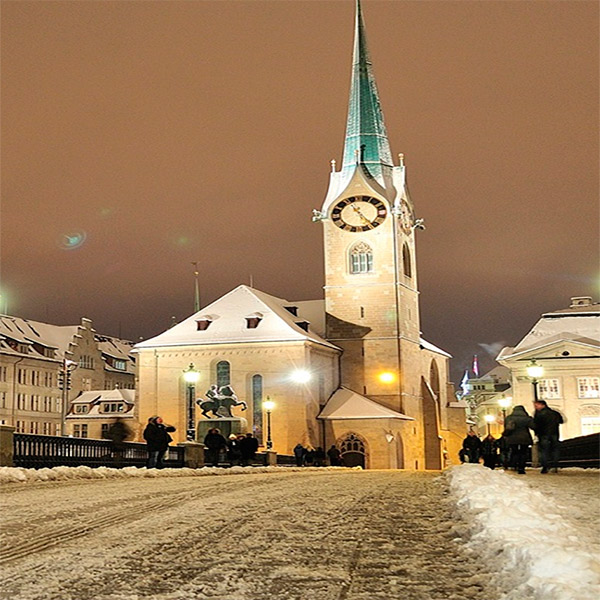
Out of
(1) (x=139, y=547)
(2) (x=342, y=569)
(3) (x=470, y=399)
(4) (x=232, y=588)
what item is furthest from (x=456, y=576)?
(3) (x=470, y=399)

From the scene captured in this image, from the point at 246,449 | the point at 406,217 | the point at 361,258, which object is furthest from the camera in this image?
the point at 406,217

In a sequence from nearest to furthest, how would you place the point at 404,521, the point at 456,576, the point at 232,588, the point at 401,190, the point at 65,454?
1. the point at 232,588
2. the point at 456,576
3. the point at 404,521
4. the point at 65,454
5. the point at 401,190

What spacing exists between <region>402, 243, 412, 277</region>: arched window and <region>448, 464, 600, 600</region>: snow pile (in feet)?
226

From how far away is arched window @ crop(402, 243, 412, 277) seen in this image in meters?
80.4

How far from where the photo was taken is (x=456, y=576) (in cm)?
707

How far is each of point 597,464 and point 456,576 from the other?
22.5m

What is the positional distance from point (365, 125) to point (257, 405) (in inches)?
1074

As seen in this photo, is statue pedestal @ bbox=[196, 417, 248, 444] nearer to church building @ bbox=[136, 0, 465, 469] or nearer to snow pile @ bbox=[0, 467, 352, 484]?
snow pile @ bbox=[0, 467, 352, 484]

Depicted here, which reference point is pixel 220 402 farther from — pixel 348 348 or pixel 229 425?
pixel 348 348

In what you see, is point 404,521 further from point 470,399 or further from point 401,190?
point 470,399

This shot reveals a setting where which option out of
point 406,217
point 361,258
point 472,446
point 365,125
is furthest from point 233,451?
point 365,125

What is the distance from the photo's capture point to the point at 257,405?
69.9m

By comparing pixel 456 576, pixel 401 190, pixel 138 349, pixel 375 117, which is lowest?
pixel 456 576

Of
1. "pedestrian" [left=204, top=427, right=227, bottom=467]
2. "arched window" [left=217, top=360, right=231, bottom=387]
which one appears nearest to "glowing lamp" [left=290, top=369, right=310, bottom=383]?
"arched window" [left=217, top=360, right=231, bottom=387]
